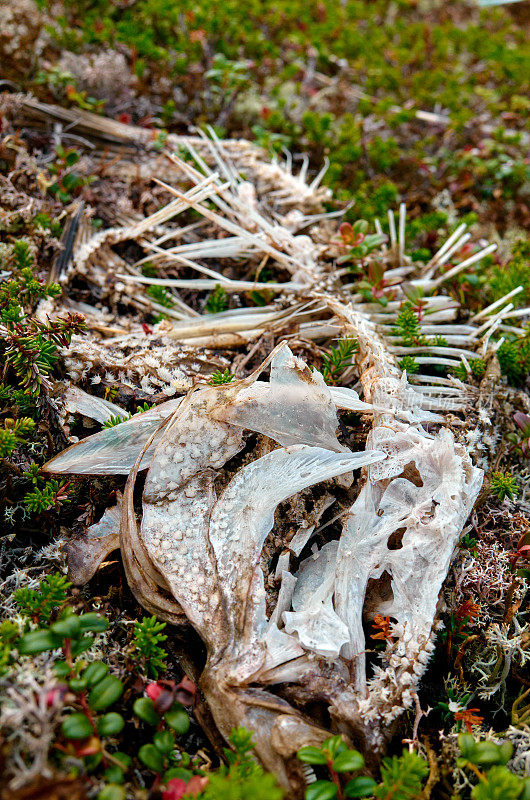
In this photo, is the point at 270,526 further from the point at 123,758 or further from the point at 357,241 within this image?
the point at 357,241

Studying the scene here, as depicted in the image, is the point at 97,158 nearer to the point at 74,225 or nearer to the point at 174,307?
the point at 74,225

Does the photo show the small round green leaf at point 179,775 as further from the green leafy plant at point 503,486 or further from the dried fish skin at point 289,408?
the green leafy plant at point 503,486

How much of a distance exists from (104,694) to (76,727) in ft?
0.44

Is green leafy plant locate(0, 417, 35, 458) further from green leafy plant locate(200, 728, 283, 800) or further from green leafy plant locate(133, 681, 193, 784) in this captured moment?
green leafy plant locate(200, 728, 283, 800)

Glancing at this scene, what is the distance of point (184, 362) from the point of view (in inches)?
116

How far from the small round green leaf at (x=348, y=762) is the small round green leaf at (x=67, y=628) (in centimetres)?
88

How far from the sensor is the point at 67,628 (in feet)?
5.88

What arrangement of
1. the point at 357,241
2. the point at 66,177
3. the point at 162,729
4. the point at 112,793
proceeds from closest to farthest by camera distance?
the point at 112,793, the point at 162,729, the point at 357,241, the point at 66,177

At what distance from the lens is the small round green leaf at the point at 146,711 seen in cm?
178

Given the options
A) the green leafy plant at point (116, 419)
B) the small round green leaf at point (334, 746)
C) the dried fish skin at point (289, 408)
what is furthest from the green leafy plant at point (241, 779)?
the green leafy plant at point (116, 419)

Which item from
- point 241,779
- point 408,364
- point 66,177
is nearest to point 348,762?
point 241,779

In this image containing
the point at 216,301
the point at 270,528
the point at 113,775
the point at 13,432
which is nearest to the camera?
the point at 113,775

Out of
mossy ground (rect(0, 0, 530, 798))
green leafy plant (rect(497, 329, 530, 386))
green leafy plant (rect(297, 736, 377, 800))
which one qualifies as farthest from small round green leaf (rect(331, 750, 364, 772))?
green leafy plant (rect(497, 329, 530, 386))

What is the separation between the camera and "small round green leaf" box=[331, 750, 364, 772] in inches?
66.5
